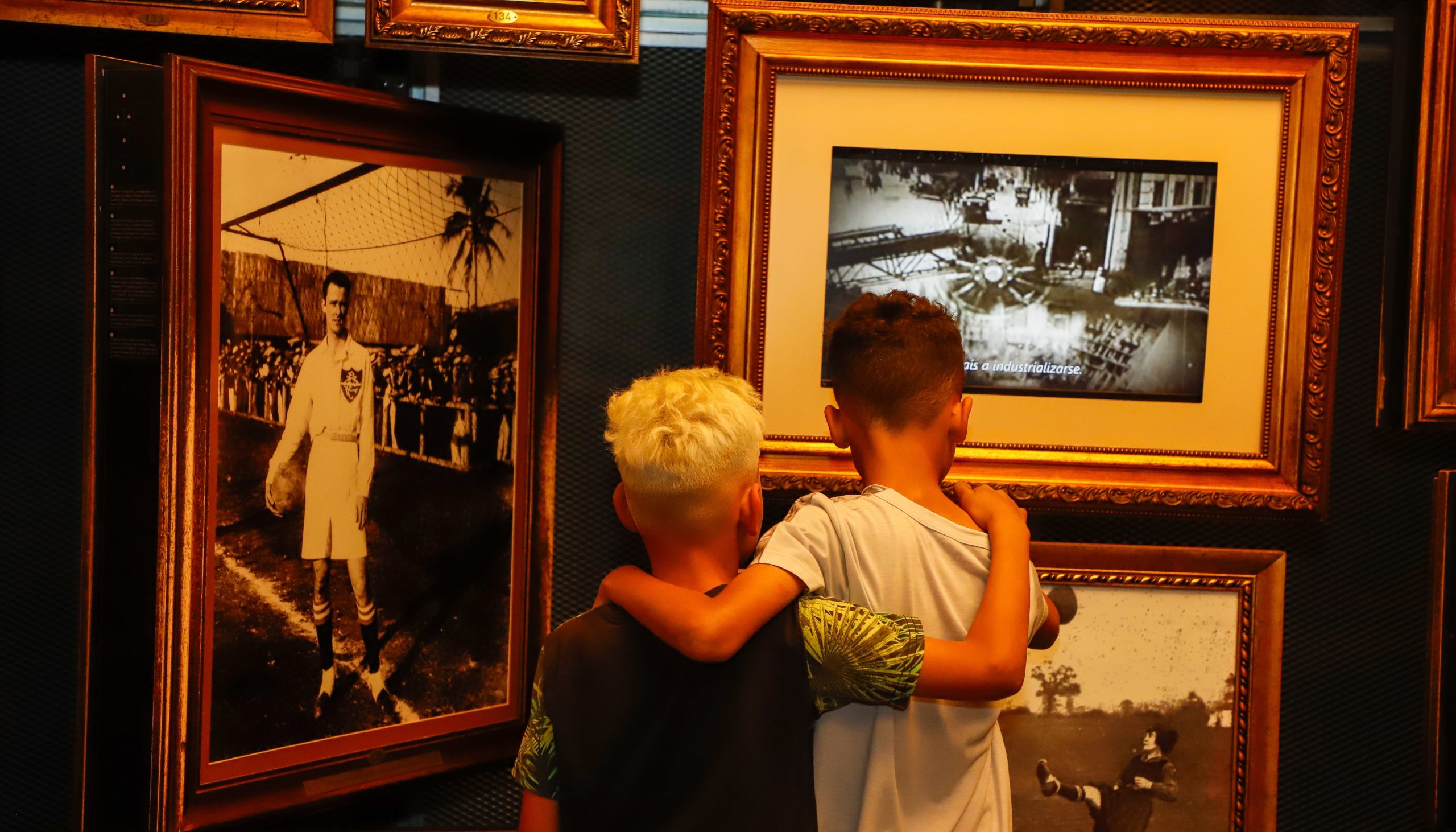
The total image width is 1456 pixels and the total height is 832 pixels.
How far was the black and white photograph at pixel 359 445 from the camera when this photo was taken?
1.47 meters

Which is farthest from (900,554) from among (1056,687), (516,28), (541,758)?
(516,28)

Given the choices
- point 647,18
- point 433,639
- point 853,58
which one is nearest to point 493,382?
point 433,639

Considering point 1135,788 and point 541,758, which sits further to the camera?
point 1135,788

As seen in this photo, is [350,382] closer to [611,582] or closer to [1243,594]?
[611,582]

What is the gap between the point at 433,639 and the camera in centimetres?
165

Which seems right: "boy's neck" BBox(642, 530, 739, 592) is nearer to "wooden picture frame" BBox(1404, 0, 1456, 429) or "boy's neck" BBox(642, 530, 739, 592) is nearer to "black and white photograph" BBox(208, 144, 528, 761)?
"black and white photograph" BBox(208, 144, 528, 761)

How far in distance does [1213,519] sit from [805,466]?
0.70 m

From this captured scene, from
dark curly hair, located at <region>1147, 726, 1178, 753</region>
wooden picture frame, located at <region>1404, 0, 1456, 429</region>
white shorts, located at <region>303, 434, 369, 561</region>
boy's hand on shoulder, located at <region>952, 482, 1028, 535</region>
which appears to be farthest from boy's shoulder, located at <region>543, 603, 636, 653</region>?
wooden picture frame, located at <region>1404, 0, 1456, 429</region>

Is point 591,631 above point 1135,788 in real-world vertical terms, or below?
above

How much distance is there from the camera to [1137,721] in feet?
5.79

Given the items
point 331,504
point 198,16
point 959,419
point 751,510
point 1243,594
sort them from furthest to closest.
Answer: point 1243,594 < point 198,16 < point 331,504 < point 959,419 < point 751,510

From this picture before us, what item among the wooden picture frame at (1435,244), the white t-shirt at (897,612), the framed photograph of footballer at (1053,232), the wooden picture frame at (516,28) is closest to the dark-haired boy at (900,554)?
the white t-shirt at (897,612)

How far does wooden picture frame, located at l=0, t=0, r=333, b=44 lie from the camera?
1.63m

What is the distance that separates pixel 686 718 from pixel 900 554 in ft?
0.94
